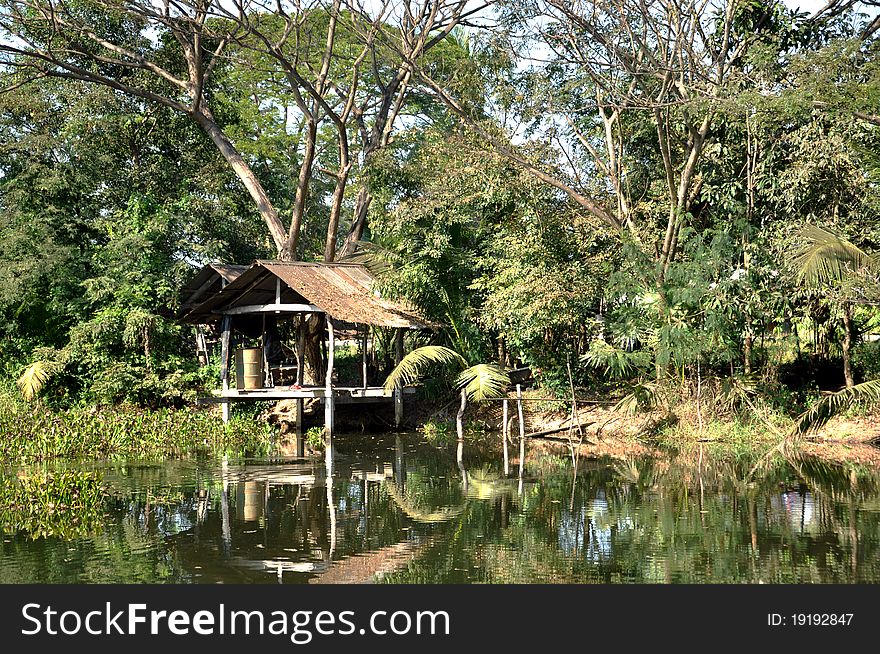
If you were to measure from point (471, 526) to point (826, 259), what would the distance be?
21.6 ft

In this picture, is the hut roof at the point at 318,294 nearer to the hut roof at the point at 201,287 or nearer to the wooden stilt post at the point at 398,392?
the wooden stilt post at the point at 398,392

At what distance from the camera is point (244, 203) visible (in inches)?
968

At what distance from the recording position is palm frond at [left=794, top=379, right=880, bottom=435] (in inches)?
562

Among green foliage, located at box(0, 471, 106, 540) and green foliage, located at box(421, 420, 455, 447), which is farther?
green foliage, located at box(421, 420, 455, 447)

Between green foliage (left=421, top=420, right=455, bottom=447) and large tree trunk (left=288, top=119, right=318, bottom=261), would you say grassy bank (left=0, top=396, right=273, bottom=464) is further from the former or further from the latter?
large tree trunk (left=288, top=119, right=318, bottom=261)

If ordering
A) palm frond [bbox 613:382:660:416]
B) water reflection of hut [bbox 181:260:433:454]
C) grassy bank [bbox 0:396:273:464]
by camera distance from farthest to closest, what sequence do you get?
→ water reflection of hut [bbox 181:260:433:454]
palm frond [bbox 613:382:660:416]
grassy bank [bbox 0:396:273:464]

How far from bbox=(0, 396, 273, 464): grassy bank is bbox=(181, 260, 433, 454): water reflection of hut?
0.94 metres

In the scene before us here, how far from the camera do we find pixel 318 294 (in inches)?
704

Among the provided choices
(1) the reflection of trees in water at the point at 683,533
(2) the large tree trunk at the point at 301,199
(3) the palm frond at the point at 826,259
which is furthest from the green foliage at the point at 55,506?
(2) the large tree trunk at the point at 301,199

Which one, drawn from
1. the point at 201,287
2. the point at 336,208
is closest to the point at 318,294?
the point at 336,208

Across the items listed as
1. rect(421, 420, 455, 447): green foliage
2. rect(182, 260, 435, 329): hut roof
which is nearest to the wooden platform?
rect(421, 420, 455, 447): green foliage

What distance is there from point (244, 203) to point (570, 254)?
9.20 metres

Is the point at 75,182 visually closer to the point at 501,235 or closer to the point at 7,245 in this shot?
the point at 7,245

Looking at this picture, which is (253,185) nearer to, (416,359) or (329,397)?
(329,397)
